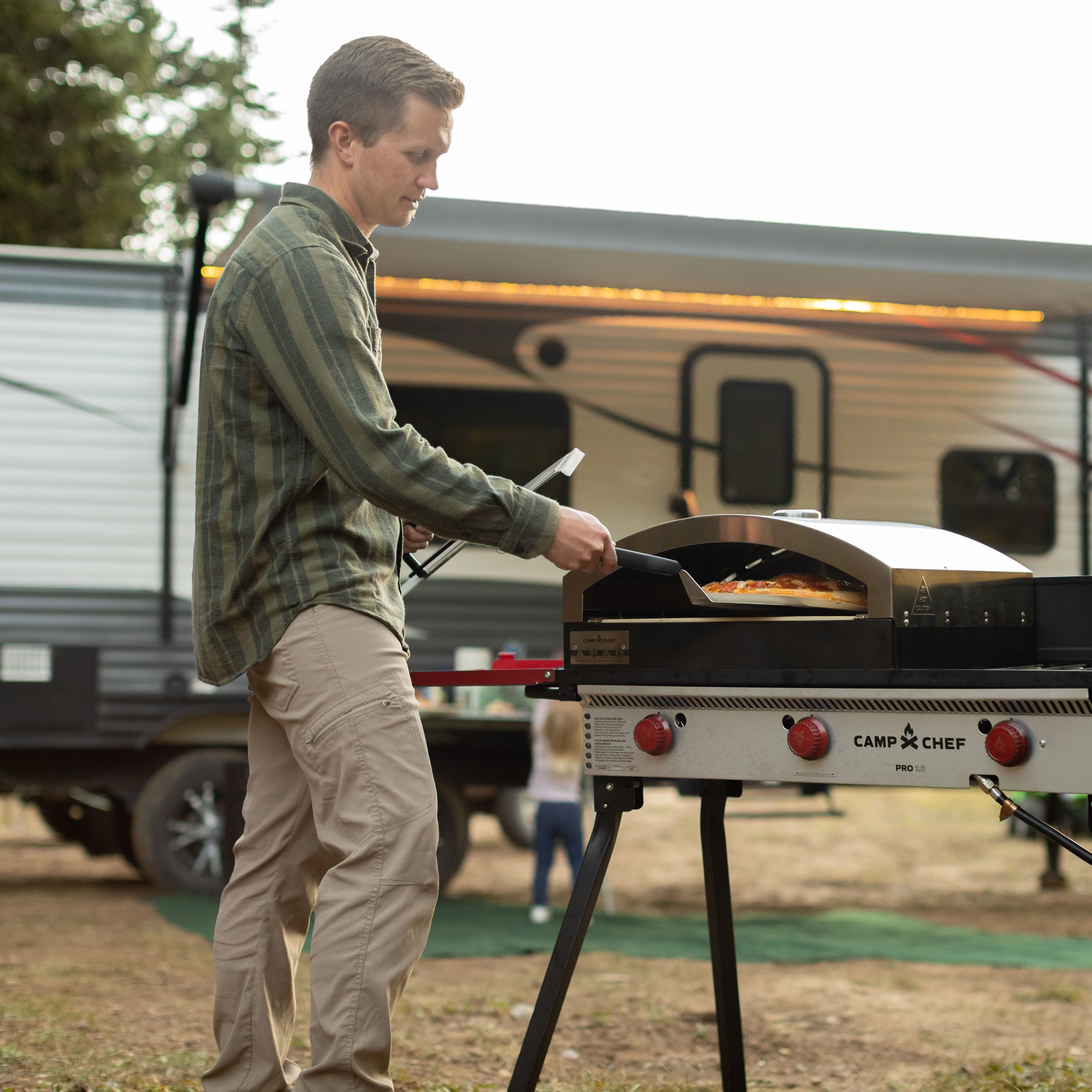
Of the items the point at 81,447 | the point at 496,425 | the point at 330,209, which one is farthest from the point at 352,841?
the point at 81,447

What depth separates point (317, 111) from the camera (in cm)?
227

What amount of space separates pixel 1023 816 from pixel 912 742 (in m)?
0.21

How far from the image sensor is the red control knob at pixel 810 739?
92.5 inches

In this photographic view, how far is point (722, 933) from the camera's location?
2875 millimetres

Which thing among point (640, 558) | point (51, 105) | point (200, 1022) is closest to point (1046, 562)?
point (200, 1022)

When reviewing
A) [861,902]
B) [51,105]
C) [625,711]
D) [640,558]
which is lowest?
[861,902]

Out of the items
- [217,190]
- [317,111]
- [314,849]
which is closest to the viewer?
[317,111]

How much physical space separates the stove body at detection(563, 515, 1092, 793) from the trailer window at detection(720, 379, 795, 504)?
437cm

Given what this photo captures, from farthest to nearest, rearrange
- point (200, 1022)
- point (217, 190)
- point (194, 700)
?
point (194, 700) → point (217, 190) → point (200, 1022)

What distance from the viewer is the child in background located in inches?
247

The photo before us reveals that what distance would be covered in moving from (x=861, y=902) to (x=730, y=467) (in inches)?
90.1

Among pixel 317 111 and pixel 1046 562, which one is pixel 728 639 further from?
pixel 1046 562

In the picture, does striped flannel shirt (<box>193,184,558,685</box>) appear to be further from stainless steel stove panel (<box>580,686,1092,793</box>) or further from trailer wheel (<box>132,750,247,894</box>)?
trailer wheel (<box>132,750,247,894</box>)

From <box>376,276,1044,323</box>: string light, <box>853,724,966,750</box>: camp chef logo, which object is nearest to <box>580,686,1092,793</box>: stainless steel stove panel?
<box>853,724,966,750</box>: camp chef logo
